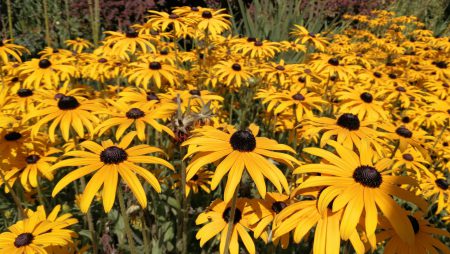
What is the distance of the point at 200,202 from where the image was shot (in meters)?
3.38

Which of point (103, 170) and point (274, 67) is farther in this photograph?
point (274, 67)

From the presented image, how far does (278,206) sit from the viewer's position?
5.64ft

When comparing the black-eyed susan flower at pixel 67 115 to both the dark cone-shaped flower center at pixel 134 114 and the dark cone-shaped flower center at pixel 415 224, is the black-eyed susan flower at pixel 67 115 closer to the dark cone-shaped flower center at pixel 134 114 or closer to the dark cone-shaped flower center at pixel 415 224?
the dark cone-shaped flower center at pixel 134 114

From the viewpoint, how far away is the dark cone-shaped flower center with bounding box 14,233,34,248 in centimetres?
164

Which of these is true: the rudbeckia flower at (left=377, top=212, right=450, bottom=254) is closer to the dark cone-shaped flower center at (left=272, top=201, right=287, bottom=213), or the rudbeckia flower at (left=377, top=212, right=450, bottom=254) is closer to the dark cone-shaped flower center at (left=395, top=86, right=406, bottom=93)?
the dark cone-shaped flower center at (left=272, top=201, right=287, bottom=213)

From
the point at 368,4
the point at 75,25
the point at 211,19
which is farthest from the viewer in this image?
the point at 368,4

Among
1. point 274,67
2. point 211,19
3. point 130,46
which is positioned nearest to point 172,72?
point 130,46

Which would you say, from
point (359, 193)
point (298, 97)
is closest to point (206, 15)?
point (298, 97)

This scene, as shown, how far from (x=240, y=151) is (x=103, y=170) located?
637 millimetres

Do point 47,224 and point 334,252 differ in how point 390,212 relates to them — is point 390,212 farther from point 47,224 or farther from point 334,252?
point 47,224

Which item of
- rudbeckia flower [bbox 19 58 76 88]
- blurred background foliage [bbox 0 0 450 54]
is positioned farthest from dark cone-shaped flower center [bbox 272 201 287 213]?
blurred background foliage [bbox 0 0 450 54]

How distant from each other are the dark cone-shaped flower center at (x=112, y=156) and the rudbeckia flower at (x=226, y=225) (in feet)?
1.88

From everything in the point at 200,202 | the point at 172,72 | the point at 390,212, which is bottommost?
the point at 200,202

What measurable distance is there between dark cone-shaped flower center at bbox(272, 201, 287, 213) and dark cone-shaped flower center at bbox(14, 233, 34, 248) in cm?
126
